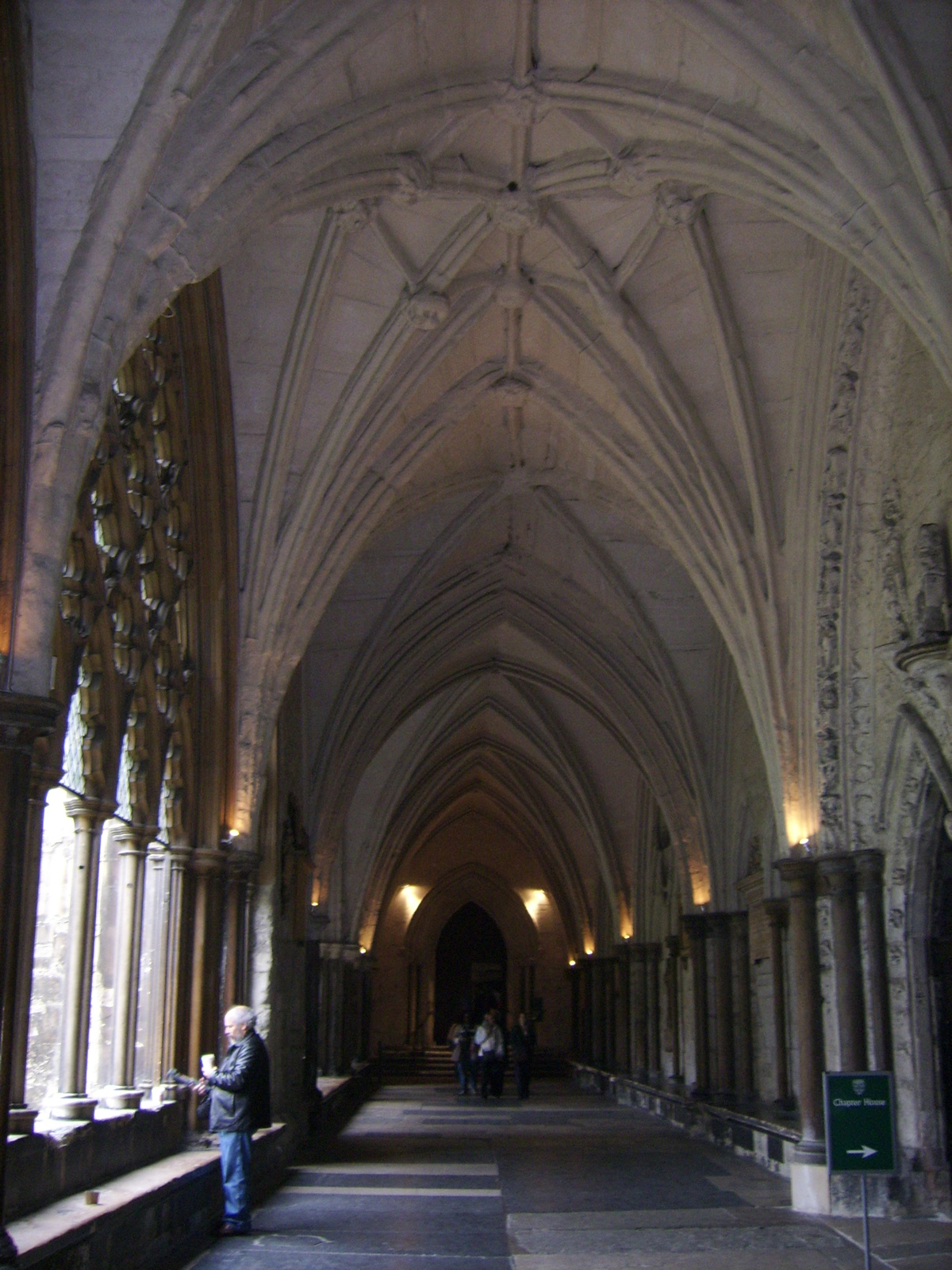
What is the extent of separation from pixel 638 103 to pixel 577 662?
940 centimetres

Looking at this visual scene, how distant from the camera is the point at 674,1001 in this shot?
1795 cm

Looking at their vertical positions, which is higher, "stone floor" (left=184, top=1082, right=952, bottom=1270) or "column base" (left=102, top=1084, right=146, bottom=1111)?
"column base" (left=102, top=1084, right=146, bottom=1111)

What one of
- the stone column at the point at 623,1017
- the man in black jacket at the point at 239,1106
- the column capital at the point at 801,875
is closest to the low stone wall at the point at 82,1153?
the man in black jacket at the point at 239,1106

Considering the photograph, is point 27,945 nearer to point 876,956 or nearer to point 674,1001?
point 876,956

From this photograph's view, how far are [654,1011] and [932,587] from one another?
44.2ft

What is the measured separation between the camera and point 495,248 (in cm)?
1009

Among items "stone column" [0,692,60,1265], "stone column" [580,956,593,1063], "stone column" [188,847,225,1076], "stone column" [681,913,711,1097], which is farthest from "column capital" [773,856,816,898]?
"stone column" [580,956,593,1063]

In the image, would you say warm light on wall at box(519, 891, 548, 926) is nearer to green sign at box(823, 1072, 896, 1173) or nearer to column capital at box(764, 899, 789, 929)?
column capital at box(764, 899, 789, 929)

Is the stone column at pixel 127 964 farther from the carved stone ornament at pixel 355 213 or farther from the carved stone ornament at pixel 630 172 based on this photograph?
the carved stone ornament at pixel 630 172

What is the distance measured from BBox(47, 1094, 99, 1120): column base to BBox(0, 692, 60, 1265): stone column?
1.70 metres

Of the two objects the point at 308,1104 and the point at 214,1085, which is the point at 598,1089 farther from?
the point at 214,1085

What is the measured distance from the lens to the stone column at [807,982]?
29.2 feet

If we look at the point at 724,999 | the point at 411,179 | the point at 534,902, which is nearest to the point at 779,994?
the point at 724,999

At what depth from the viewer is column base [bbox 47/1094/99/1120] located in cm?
621
